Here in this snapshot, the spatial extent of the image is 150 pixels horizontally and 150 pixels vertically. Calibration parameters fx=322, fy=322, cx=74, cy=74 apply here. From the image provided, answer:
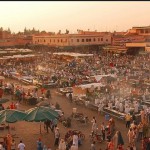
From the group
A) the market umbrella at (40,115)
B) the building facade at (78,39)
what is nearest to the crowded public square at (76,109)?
the market umbrella at (40,115)

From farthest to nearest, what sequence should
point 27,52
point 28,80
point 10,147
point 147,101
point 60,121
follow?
point 27,52 < point 28,80 < point 147,101 < point 60,121 < point 10,147

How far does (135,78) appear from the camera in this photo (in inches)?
982

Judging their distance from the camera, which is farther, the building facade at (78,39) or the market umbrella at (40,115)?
the building facade at (78,39)

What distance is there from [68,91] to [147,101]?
5554 mm

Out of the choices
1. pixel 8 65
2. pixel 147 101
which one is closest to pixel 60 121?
pixel 147 101

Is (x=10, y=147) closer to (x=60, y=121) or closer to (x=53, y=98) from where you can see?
(x=60, y=121)

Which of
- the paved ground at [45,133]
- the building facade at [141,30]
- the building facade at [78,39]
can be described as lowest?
the paved ground at [45,133]

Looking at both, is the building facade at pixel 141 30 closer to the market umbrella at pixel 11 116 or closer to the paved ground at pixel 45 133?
the paved ground at pixel 45 133

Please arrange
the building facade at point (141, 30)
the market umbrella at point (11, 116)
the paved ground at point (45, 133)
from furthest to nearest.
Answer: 1. the building facade at point (141, 30)
2. the paved ground at point (45, 133)
3. the market umbrella at point (11, 116)

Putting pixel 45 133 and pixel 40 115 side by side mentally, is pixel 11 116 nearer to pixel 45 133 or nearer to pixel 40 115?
pixel 40 115

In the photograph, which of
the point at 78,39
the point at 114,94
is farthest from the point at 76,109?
the point at 78,39

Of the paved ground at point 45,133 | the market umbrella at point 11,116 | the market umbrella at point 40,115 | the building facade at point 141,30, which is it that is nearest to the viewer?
the market umbrella at point 11,116

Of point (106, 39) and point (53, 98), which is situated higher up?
point (106, 39)

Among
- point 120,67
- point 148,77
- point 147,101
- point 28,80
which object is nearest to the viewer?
point 147,101
